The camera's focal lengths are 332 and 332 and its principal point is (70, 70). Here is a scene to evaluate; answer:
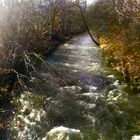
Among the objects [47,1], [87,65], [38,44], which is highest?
[47,1]

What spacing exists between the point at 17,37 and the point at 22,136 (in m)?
7.16

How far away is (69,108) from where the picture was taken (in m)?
11.6

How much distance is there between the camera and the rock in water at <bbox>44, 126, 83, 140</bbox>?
921 cm

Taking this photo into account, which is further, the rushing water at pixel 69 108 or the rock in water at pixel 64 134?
the rushing water at pixel 69 108

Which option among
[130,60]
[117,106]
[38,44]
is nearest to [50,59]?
[38,44]

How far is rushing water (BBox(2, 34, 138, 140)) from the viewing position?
9.77 metres

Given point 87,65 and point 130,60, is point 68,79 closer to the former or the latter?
point 130,60

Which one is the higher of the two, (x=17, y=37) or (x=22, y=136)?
(x=17, y=37)

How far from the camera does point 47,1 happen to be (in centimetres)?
2719

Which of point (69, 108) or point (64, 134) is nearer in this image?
point (64, 134)

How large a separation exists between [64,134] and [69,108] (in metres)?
2.29

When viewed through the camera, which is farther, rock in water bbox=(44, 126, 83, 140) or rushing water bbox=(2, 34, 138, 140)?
rushing water bbox=(2, 34, 138, 140)

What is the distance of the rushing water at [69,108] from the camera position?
977 centimetres

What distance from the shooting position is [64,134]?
30.6 feet
